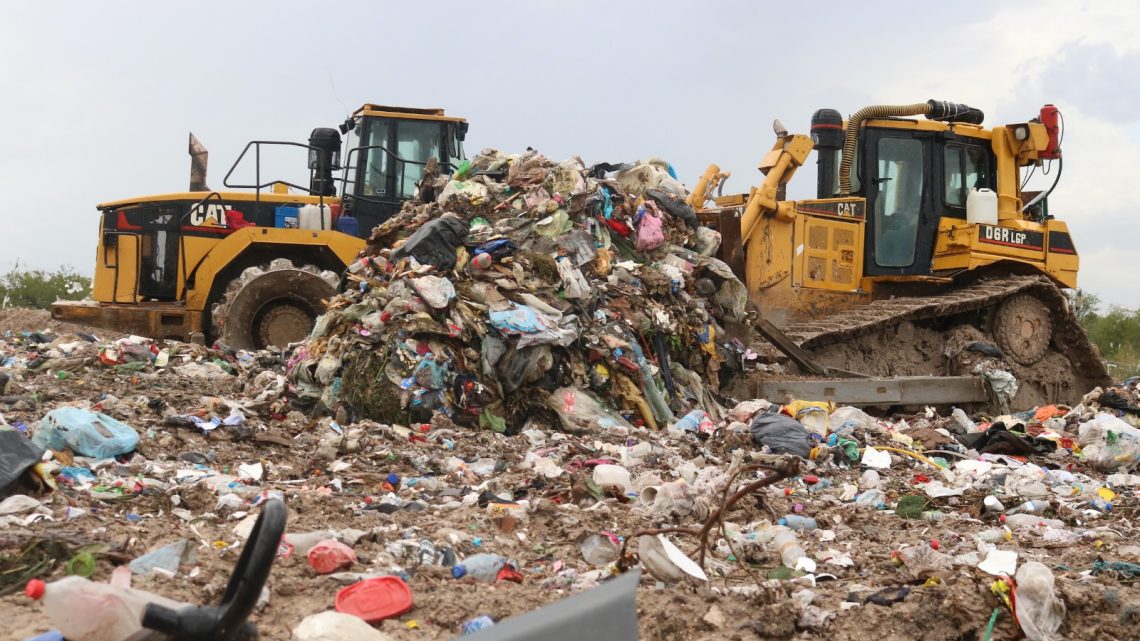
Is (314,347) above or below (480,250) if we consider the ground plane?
below

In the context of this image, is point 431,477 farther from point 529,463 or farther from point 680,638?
point 680,638

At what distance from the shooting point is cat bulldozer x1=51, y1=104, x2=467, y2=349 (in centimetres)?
1059

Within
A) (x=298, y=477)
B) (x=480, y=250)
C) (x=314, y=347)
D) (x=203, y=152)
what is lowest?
(x=298, y=477)

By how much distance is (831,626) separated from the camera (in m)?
3.42

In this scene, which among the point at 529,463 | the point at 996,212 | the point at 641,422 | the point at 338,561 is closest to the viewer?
the point at 338,561

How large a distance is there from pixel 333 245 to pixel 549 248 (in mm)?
3841

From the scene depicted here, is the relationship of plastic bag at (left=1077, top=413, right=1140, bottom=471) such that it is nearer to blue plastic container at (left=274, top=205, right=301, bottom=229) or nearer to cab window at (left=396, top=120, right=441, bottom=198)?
cab window at (left=396, top=120, right=441, bottom=198)

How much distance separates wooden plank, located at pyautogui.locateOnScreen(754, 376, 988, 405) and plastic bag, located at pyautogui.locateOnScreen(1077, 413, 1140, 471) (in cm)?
194

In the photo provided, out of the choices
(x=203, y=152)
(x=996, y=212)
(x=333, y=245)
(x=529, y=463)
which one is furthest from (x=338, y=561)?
(x=203, y=152)

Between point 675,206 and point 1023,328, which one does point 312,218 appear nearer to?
point 675,206

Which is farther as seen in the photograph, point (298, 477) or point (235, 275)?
point (235, 275)

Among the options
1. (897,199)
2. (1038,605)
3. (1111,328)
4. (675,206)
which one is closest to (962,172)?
(897,199)

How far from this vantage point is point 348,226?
461 inches

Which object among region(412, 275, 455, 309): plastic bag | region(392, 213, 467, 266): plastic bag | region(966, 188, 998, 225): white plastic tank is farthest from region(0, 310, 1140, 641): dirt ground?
region(966, 188, 998, 225): white plastic tank
